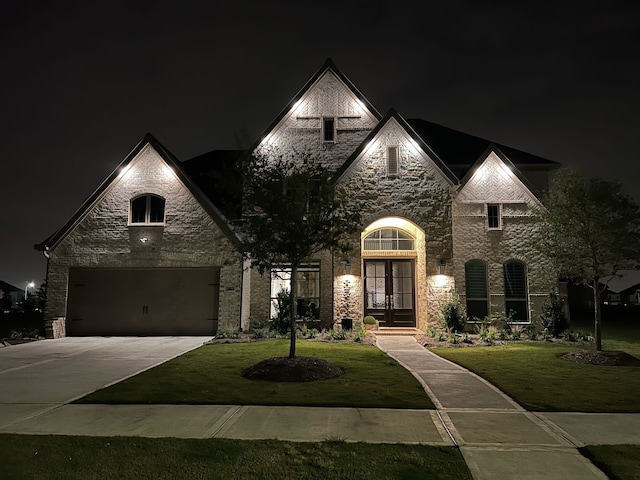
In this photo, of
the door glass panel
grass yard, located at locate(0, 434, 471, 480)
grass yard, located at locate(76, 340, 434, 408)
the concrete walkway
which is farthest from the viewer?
the door glass panel

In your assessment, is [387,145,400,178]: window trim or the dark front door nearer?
[387,145,400,178]: window trim

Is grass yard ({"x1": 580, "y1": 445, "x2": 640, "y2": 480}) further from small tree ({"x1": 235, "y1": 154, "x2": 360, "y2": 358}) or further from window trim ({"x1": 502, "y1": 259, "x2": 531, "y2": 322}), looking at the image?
window trim ({"x1": 502, "y1": 259, "x2": 531, "y2": 322})

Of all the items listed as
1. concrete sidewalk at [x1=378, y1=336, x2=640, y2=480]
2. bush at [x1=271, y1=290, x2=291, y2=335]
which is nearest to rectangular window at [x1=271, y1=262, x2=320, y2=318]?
bush at [x1=271, y1=290, x2=291, y2=335]

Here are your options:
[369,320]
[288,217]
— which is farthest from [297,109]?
[288,217]

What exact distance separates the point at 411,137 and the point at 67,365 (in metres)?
13.5

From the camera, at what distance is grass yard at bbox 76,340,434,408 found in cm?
704

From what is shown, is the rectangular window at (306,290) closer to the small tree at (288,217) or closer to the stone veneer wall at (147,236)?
the stone veneer wall at (147,236)

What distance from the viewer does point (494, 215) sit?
58.6 ft

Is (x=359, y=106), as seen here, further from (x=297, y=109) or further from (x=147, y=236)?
(x=147, y=236)

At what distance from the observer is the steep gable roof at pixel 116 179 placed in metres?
16.7

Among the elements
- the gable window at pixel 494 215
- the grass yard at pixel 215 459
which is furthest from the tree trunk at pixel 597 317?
the grass yard at pixel 215 459

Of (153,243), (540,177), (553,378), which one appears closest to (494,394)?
(553,378)

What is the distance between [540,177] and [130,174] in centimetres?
1802

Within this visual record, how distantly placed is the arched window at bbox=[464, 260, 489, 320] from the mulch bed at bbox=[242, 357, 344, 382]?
931 cm
